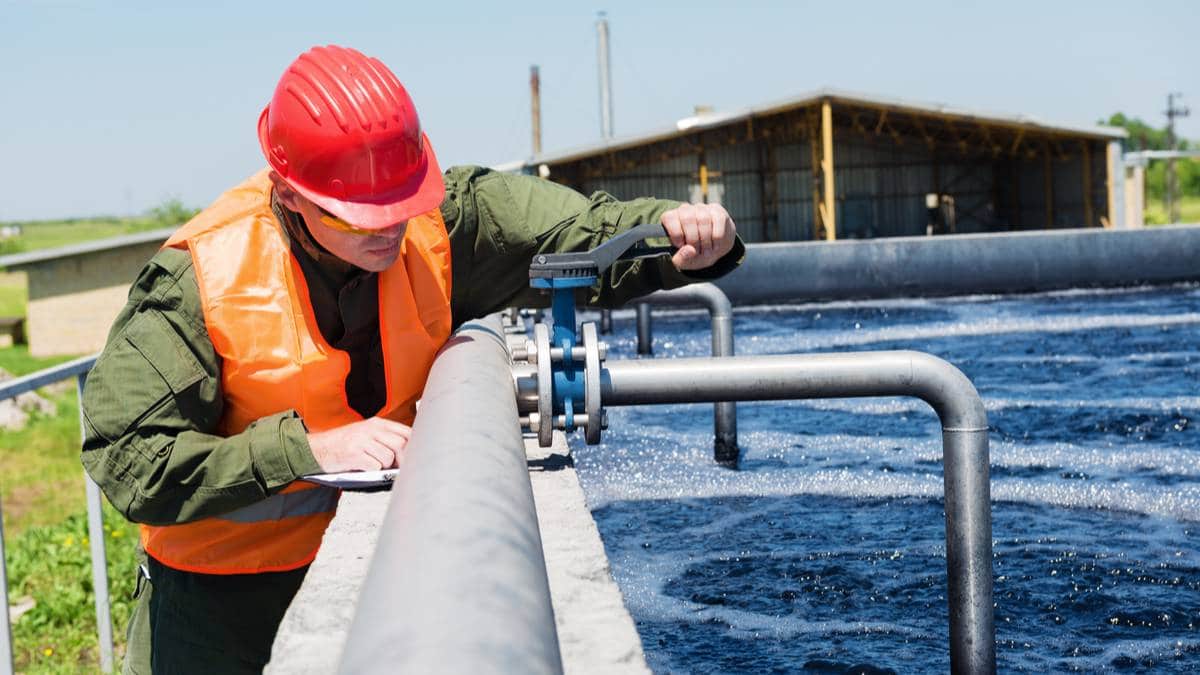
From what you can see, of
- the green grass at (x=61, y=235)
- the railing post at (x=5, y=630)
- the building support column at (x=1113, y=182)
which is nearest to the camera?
the railing post at (x=5, y=630)

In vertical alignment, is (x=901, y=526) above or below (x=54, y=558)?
above

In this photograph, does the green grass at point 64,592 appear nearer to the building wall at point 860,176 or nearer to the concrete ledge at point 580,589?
the concrete ledge at point 580,589

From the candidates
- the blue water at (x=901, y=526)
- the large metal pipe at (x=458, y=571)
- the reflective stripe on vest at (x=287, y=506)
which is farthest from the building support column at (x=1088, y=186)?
the large metal pipe at (x=458, y=571)

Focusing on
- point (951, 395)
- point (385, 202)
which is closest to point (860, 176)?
point (951, 395)

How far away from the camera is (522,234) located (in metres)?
2.63

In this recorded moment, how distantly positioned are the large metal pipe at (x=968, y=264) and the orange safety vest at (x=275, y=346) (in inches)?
458

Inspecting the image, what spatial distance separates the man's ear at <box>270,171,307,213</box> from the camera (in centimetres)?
220

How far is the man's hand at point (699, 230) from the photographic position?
94.3 inches

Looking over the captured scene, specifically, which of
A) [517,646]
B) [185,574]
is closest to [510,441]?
[517,646]

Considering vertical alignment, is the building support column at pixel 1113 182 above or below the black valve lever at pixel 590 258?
above

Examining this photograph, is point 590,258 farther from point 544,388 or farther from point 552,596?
point 552,596

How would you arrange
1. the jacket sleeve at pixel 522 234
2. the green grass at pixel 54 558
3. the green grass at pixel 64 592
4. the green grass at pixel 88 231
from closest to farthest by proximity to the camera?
the jacket sleeve at pixel 522 234 < the green grass at pixel 64 592 < the green grass at pixel 54 558 < the green grass at pixel 88 231

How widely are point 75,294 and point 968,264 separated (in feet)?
57.0

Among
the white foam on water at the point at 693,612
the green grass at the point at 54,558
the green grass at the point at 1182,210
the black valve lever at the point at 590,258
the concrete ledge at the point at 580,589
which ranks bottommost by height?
the green grass at the point at 54,558
